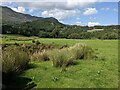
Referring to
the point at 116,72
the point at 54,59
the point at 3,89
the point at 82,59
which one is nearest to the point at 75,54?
the point at 82,59

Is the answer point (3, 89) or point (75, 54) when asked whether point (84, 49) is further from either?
point (3, 89)

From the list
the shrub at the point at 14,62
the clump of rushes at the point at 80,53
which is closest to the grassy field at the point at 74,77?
the shrub at the point at 14,62

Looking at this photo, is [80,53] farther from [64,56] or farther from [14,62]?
[14,62]

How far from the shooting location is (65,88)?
13094mm

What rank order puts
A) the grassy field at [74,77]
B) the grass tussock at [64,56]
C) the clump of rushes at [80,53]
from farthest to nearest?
the clump of rushes at [80,53]
the grass tussock at [64,56]
the grassy field at [74,77]

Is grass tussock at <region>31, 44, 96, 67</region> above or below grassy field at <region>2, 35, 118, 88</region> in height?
above

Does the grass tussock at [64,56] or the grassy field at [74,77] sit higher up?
the grass tussock at [64,56]

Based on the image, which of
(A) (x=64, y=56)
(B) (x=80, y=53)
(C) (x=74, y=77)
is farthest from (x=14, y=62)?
(B) (x=80, y=53)

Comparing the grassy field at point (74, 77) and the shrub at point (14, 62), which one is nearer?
the grassy field at point (74, 77)

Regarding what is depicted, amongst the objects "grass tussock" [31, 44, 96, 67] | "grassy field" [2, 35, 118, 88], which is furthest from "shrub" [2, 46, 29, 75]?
"grass tussock" [31, 44, 96, 67]

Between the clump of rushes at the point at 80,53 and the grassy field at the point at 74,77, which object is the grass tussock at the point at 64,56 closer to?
the clump of rushes at the point at 80,53

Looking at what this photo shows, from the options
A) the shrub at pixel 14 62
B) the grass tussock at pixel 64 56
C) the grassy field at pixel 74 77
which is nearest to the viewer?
the grassy field at pixel 74 77

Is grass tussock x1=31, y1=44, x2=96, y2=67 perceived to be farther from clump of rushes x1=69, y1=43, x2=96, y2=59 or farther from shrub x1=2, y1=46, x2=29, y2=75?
shrub x1=2, y1=46, x2=29, y2=75

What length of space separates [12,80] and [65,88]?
11.7 feet
